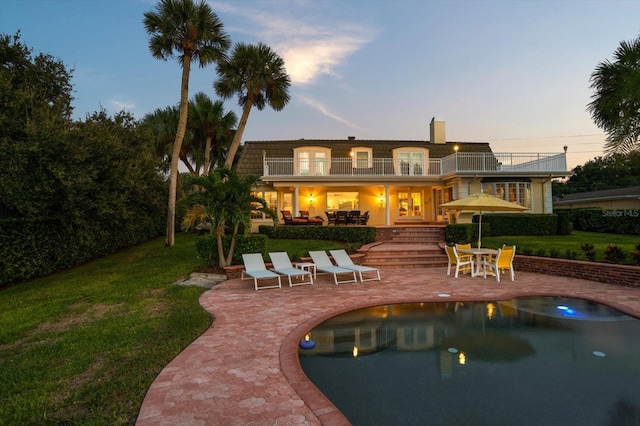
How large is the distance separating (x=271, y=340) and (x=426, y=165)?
1922cm

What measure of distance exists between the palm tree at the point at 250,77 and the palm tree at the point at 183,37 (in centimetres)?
96

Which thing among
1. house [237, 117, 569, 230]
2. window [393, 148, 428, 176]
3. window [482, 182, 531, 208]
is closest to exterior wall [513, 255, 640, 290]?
house [237, 117, 569, 230]

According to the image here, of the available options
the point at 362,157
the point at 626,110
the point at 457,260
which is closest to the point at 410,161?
the point at 362,157

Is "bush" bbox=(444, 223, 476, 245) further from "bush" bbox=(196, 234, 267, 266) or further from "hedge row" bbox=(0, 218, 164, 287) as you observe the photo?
"hedge row" bbox=(0, 218, 164, 287)

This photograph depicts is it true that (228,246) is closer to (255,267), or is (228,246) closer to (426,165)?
(255,267)

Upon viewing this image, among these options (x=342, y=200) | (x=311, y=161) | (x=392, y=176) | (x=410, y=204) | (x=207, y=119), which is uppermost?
(x=207, y=119)

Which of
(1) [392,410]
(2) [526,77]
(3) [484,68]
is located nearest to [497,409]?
(1) [392,410]

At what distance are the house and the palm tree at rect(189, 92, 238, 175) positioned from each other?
3.75 meters

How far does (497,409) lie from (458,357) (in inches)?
51.0

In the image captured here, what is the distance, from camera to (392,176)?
68.5 ft

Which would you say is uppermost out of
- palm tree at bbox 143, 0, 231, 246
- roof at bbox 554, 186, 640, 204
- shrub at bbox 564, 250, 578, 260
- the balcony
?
palm tree at bbox 143, 0, 231, 246

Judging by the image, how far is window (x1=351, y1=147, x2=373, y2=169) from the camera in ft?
72.1

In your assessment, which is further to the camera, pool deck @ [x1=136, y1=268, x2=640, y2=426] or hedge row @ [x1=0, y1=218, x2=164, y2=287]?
hedge row @ [x1=0, y1=218, x2=164, y2=287]

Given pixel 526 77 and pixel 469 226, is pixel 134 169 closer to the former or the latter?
pixel 469 226
